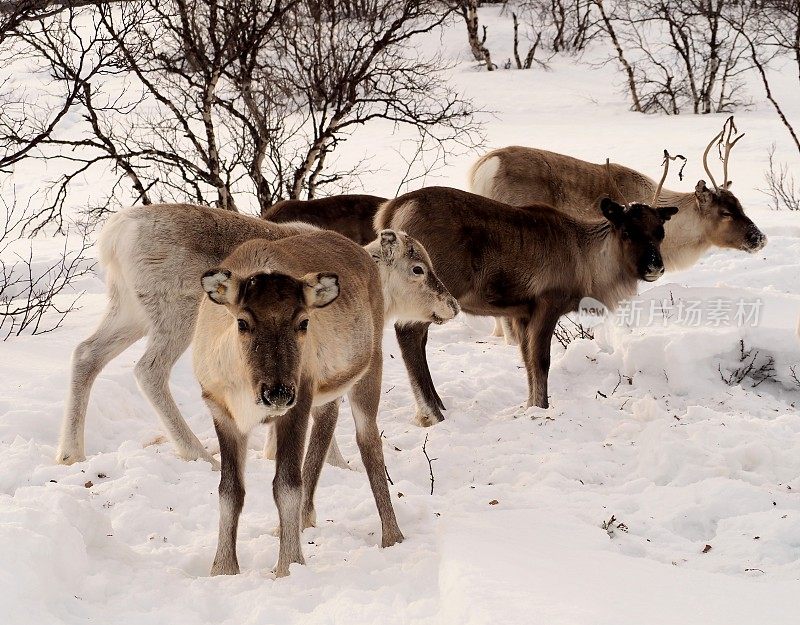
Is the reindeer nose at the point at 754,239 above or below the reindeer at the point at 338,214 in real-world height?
below

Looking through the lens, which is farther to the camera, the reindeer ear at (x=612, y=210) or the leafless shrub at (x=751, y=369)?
the reindeer ear at (x=612, y=210)

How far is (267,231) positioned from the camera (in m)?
6.57

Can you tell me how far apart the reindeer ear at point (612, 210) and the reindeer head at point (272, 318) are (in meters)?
4.59

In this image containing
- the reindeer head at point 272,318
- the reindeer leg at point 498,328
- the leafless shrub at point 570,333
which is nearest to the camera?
the reindeer head at point 272,318

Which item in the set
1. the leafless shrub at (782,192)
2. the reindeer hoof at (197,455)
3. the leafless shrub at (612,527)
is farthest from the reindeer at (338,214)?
the leafless shrub at (782,192)

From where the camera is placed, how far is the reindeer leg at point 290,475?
433 centimetres

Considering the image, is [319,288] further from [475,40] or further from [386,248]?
[475,40]

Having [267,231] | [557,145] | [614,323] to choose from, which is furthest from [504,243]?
[557,145]

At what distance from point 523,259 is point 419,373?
4.29 feet

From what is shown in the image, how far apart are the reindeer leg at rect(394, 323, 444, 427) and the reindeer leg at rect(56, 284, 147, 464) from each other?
222 centimetres

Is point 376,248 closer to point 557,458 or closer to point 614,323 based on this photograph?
point 557,458

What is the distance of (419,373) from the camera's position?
766 cm

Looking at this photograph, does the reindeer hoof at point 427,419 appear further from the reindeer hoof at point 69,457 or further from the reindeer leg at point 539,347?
the reindeer hoof at point 69,457

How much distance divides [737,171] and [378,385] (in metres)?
16.1
